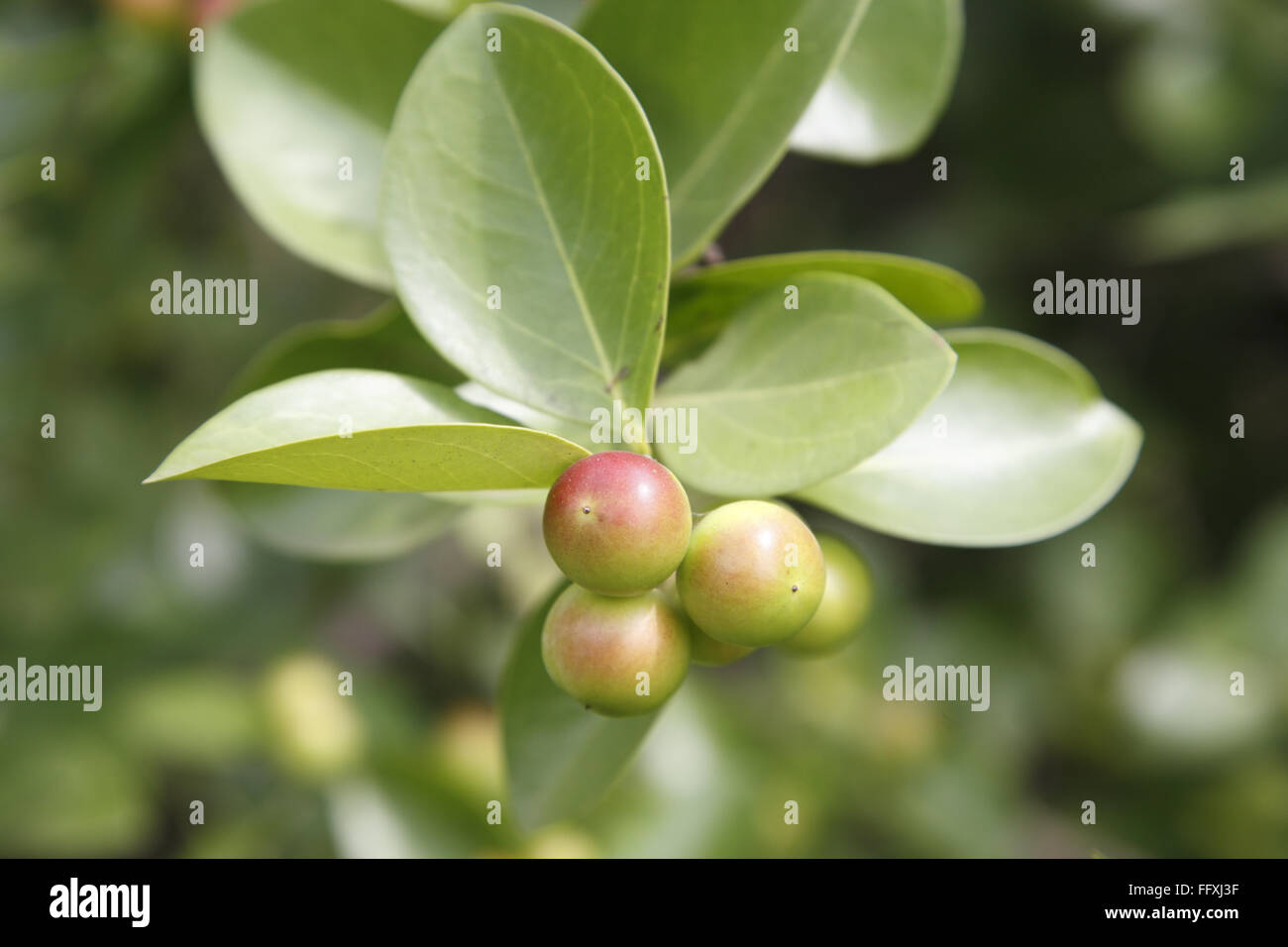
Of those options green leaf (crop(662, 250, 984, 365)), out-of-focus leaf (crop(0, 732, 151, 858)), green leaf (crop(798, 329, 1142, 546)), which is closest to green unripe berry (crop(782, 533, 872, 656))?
green leaf (crop(798, 329, 1142, 546))

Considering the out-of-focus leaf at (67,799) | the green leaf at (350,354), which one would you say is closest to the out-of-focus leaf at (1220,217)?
the green leaf at (350,354)

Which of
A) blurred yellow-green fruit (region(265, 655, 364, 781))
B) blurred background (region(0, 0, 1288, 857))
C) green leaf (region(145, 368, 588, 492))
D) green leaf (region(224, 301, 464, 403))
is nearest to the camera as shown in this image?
green leaf (region(145, 368, 588, 492))

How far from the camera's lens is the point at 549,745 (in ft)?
3.11

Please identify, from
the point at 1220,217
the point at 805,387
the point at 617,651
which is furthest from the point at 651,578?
the point at 1220,217

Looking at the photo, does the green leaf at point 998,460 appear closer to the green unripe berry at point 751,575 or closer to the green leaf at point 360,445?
the green unripe berry at point 751,575

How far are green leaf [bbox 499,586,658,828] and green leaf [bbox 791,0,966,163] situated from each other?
0.54 metres

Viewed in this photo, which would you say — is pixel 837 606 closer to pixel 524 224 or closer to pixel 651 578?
pixel 651 578

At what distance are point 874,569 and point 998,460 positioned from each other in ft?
4.65

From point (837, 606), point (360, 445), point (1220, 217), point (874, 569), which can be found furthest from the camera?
point (874, 569)

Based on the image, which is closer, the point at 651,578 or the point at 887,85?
the point at 651,578

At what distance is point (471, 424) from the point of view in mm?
648

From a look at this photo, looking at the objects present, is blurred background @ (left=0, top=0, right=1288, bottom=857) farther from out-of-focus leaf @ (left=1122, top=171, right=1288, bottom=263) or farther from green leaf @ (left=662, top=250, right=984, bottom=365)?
green leaf @ (left=662, top=250, right=984, bottom=365)

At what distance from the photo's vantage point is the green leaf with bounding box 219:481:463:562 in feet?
3.49

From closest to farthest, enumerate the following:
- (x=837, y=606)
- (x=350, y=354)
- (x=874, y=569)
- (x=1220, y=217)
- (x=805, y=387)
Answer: (x=805, y=387) → (x=837, y=606) → (x=350, y=354) → (x=1220, y=217) → (x=874, y=569)
